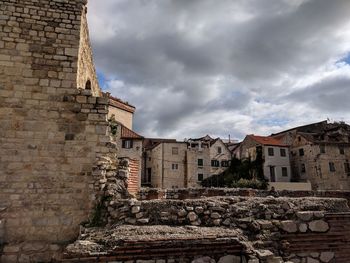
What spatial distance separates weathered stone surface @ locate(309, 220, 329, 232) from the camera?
601 centimetres

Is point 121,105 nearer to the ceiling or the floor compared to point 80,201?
nearer to the ceiling

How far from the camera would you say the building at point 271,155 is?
4509 centimetres

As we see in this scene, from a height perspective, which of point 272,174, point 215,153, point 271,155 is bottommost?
point 272,174

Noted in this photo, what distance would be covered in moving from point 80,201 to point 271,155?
138 ft

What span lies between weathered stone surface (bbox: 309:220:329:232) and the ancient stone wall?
427 cm

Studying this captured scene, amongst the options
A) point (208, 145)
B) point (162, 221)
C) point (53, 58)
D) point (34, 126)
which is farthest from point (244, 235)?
point (208, 145)

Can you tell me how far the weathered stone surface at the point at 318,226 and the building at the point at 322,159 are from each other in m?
42.1

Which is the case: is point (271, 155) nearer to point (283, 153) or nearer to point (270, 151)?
point (270, 151)

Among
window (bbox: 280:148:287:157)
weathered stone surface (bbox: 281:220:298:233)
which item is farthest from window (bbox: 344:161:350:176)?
weathered stone surface (bbox: 281:220:298:233)

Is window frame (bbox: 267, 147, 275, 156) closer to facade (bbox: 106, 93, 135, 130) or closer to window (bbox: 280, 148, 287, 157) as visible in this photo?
window (bbox: 280, 148, 287, 157)

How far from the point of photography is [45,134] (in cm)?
725

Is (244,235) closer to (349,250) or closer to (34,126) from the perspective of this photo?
(349,250)

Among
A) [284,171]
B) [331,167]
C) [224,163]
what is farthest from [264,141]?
[331,167]

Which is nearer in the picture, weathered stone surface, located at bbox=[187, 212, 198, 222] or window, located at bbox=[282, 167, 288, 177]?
weathered stone surface, located at bbox=[187, 212, 198, 222]
